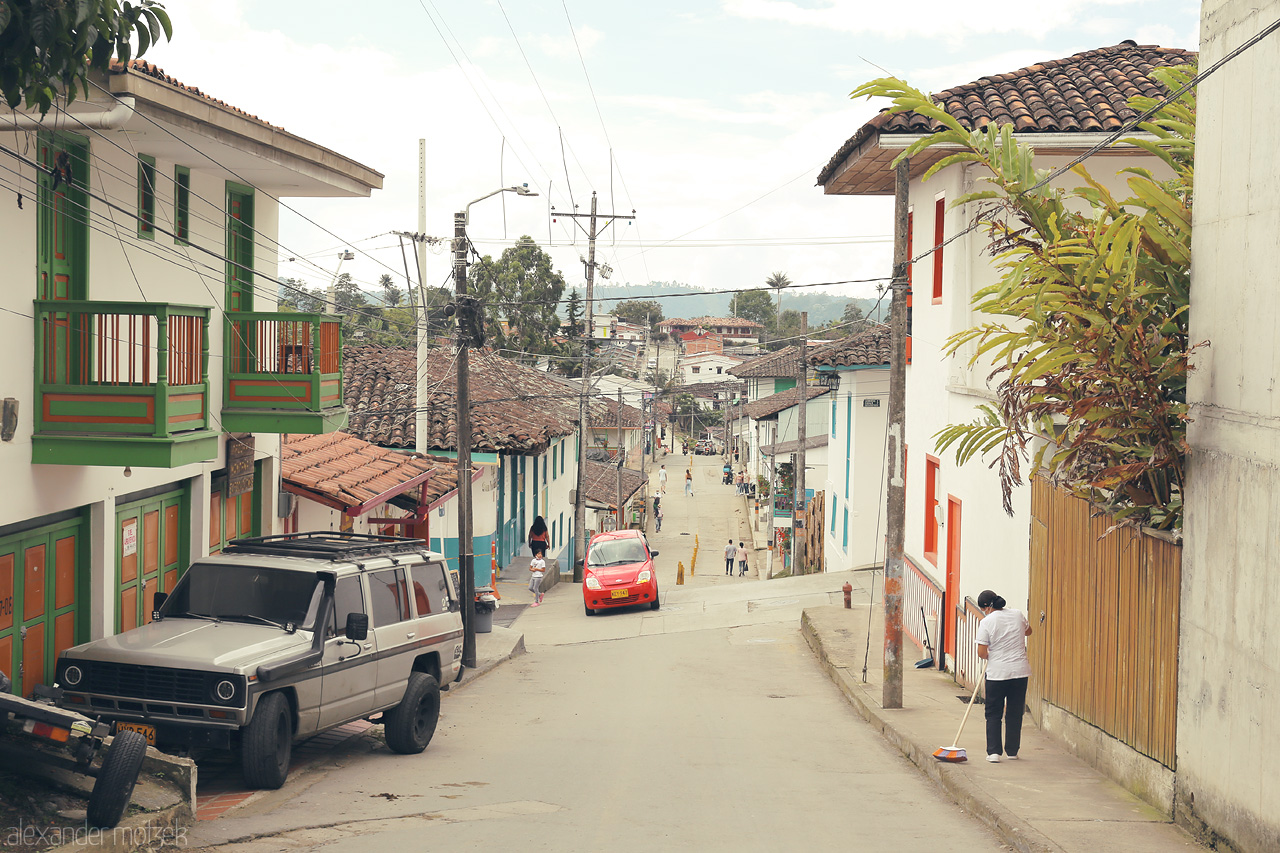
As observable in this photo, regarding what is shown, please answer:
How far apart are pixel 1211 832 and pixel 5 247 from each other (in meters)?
10.7

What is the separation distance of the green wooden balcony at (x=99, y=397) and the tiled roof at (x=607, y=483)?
34.5 metres

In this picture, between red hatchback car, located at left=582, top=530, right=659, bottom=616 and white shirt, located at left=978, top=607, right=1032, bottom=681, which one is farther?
red hatchback car, located at left=582, top=530, right=659, bottom=616

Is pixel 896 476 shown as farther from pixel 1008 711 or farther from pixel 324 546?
pixel 324 546

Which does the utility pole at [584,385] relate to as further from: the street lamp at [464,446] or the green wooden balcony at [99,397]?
the green wooden balcony at [99,397]

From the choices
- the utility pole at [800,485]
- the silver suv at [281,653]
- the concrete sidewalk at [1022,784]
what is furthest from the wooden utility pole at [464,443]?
the utility pole at [800,485]

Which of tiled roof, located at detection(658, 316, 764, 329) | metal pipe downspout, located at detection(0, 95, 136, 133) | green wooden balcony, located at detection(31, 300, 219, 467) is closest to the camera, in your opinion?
metal pipe downspout, located at detection(0, 95, 136, 133)

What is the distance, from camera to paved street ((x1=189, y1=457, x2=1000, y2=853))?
8.00 meters

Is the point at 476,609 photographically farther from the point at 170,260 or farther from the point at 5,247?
the point at 5,247

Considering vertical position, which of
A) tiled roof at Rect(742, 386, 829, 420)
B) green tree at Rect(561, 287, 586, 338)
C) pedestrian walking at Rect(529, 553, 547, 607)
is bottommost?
pedestrian walking at Rect(529, 553, 547, 607)

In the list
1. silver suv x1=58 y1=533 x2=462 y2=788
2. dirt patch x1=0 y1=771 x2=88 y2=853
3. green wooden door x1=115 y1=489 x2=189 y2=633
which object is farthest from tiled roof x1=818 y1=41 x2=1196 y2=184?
dirt patch x1=0 y1=771 x2=88 y2=853

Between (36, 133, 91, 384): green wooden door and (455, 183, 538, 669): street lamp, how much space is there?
7.46 metres

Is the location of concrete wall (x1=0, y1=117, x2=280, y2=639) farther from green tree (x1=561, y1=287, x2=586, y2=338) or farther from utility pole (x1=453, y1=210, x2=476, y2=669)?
green tree (x1=561, y1=287, x2=586, y2=338)

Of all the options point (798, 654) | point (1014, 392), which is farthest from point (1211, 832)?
point (798, 654)

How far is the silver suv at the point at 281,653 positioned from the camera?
8906 mm
